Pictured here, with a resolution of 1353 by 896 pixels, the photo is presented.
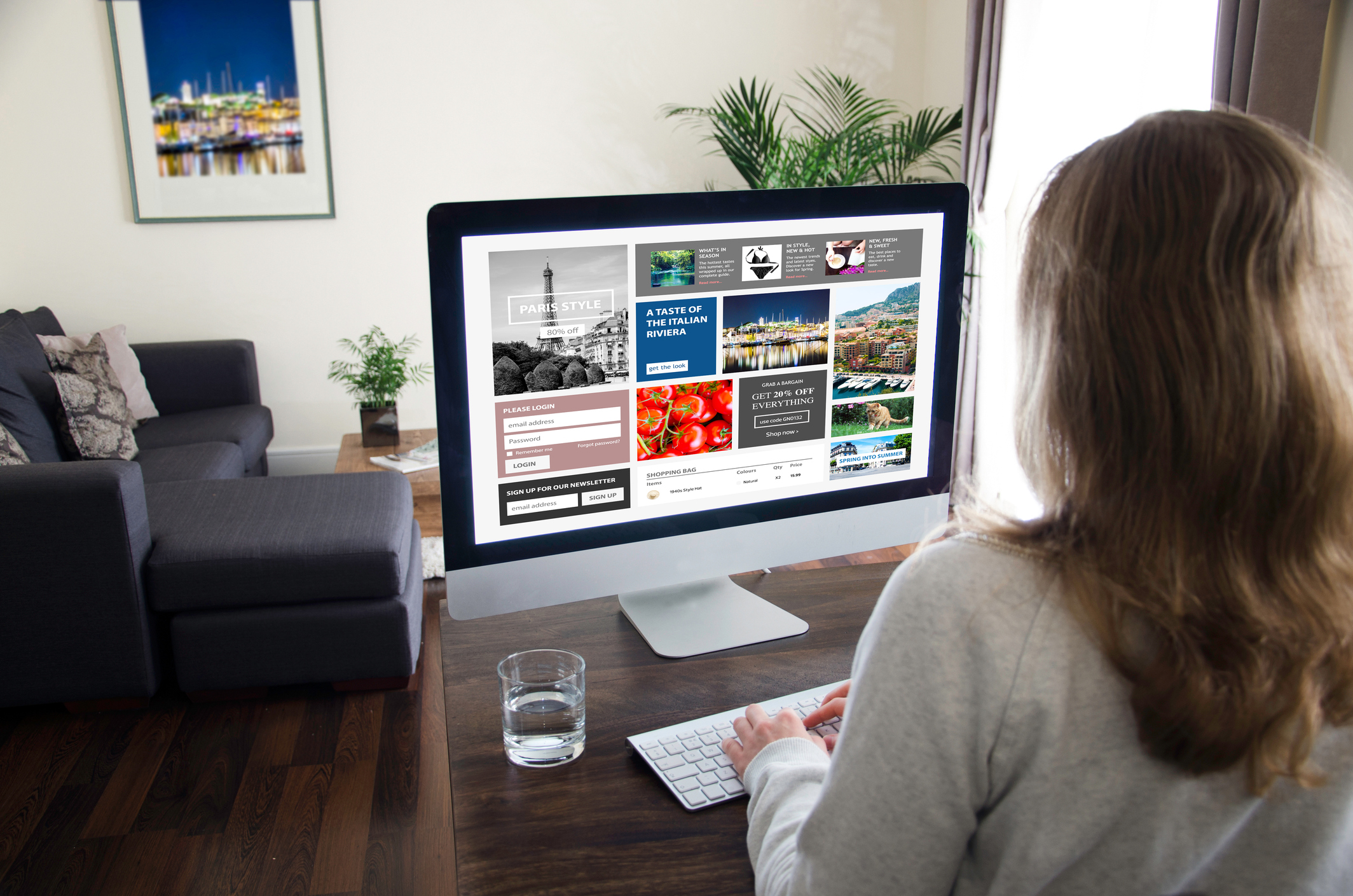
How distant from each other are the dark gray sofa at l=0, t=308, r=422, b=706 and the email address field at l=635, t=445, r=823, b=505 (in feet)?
4.70

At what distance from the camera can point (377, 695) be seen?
2314mm

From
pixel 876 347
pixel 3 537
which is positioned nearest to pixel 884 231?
pixel 876 347

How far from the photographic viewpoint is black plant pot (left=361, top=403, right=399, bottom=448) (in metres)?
3.49

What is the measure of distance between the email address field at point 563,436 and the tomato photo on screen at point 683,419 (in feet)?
0.10

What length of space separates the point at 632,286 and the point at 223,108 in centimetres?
367

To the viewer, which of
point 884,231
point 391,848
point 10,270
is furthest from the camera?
point 10,270

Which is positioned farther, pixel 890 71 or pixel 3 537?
pixel 890 71

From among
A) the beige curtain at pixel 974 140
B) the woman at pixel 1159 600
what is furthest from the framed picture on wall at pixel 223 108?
the woman at pixel 1159 600

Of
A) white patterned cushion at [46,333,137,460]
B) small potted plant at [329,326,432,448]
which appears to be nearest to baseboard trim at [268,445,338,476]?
small potted plant at [329,326,432,448]

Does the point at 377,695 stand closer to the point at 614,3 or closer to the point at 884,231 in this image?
the point at 884,231

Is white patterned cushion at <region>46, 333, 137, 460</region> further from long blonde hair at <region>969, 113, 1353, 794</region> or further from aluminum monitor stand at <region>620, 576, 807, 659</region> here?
long blonde hair at <region>969, 113, 1353, 794</region>

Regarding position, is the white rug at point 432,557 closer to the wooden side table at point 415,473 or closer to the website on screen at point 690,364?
the wooden side table at point 415,473

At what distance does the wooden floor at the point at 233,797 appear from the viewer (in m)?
1.66

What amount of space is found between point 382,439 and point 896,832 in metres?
3.27
